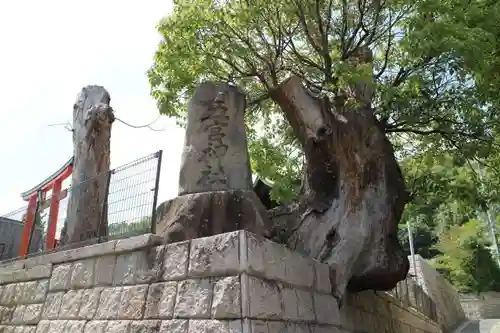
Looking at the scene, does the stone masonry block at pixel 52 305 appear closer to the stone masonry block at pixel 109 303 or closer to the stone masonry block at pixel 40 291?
the stone masonry block at pixel 40 291

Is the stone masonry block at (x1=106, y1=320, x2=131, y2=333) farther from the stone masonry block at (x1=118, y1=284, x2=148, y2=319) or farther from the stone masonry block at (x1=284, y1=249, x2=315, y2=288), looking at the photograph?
the stone masonry block at (x1=284, y1=249, x2=315, y2=288)

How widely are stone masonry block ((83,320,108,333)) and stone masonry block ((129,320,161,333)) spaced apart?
0.45m

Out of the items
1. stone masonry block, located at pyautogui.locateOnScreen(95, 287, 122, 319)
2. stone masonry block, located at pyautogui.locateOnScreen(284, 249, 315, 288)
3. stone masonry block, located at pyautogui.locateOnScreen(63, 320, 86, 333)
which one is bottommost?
stone masonry block, located at pyautogui.locateOnScreen(63, 320, 86, 333)

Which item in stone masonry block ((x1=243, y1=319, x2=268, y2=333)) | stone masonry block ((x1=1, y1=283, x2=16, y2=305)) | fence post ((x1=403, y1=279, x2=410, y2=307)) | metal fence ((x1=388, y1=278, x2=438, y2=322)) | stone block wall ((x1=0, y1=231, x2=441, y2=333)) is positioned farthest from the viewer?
fence post ((x1=403, y1=279, x2=410, y2=307))

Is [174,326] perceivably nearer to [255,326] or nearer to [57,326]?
[255,326]

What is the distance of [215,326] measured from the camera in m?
3.35

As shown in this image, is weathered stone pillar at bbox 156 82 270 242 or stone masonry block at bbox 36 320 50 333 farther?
stone masonry block at bbox 36 320 50 333

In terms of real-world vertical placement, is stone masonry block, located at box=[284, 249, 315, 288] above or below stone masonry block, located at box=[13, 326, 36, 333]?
above

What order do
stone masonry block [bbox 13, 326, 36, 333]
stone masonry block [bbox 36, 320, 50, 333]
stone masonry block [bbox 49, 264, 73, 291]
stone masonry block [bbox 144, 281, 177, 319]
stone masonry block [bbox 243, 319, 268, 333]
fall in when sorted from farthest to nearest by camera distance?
stone masonry block [bbox 13, 326, 36, 333] → stone masonry block [bbox 49, 264, 73, 291] → stone masonry block [bbox 36, 320, 50, 333] → stone masonry block [bbox 144, 281, 177, 319] → stone masonry block [bbox 243, 319, 268, 333]

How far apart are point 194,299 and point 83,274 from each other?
1936 millimetres

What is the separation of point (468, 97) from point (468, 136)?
1123 mm

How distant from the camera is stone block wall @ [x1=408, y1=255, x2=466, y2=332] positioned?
571 inches

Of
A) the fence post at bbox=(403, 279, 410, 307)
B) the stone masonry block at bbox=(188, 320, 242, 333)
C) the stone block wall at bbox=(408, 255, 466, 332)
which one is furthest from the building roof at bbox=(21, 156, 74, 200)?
the stone block wall at bbox=(408, 255, 466, 332)

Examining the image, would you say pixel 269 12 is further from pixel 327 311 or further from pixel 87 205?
pixel 327 311
